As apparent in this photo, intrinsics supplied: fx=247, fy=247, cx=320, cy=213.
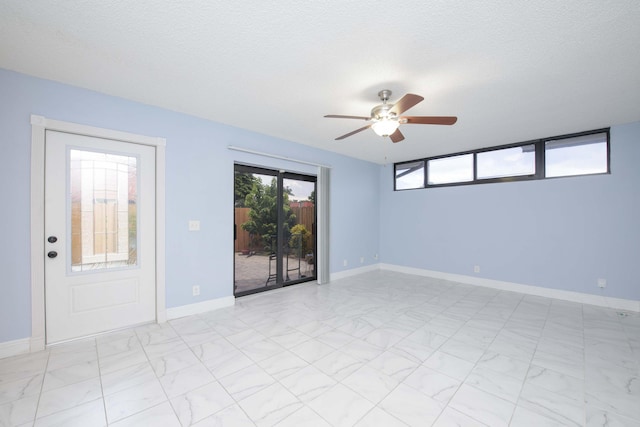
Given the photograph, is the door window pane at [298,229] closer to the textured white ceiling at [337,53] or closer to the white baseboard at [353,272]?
the white baseboard at [353,272]

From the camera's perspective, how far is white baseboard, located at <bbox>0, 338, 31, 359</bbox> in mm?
2180

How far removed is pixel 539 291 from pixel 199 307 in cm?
522

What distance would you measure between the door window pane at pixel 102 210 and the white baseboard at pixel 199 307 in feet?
2.48

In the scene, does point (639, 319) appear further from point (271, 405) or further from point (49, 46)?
point (49, 46)

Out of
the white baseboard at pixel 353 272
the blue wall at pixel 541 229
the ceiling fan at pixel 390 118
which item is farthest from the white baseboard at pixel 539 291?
the ceiling fan at pixel 390 118

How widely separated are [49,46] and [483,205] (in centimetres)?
592

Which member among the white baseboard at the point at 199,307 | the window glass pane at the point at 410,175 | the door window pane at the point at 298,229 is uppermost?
the window glass pane at the point at 410,175

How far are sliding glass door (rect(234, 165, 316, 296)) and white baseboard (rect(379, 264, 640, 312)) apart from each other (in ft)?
9.00

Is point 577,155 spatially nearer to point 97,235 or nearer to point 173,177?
point 173,177

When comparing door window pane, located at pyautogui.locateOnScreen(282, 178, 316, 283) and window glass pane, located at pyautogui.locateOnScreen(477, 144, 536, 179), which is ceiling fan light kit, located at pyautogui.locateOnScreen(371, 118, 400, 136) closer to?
door window pane, located at pyautogui.locateOnScreen(282, 178, 316, 283)

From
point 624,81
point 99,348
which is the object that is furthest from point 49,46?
point 624,81

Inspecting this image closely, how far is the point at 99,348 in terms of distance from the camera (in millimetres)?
2383

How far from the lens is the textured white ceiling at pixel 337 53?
5.16ft

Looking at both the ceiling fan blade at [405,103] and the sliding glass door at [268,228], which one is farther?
the sliding glass door at [268,228]
